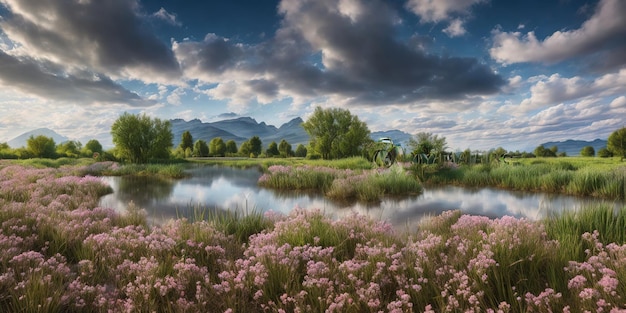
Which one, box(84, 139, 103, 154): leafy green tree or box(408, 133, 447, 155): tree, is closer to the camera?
box(408, 133, 447, 155): tree

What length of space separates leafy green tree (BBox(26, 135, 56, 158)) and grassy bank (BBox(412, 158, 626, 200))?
→ 75379 mm

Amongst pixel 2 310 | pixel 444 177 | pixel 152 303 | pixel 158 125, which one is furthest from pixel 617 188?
pixel 158 125

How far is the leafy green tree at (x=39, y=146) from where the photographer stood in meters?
60.6

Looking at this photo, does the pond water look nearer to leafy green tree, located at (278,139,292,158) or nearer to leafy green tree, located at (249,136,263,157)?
leafy green tree, located at (278,139,292,158)


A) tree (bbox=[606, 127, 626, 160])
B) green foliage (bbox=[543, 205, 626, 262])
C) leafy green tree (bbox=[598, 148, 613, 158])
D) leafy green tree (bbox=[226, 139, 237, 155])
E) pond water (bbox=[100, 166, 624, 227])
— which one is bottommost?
pond water (bbox=[100, 166, 624, 227])

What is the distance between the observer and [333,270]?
3.65m

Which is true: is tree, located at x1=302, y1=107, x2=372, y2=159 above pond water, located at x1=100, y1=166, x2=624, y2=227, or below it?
above

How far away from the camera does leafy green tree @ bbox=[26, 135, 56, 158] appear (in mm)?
60562

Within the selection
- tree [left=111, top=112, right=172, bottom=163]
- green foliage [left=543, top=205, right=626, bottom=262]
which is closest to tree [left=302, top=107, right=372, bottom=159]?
tree [left=111, top=112, right=172, bottom=163]

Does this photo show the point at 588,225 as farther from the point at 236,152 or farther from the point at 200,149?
the point at 236,152

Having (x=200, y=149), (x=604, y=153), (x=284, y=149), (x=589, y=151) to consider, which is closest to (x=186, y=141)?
(x=200, y=149)

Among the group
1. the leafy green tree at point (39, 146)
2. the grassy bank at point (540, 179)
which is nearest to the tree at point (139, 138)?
the grassy bank at point (540, 179)

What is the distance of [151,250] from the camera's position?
4605mm

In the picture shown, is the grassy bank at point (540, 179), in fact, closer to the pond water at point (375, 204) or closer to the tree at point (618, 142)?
the pond water at point (375, 204)
